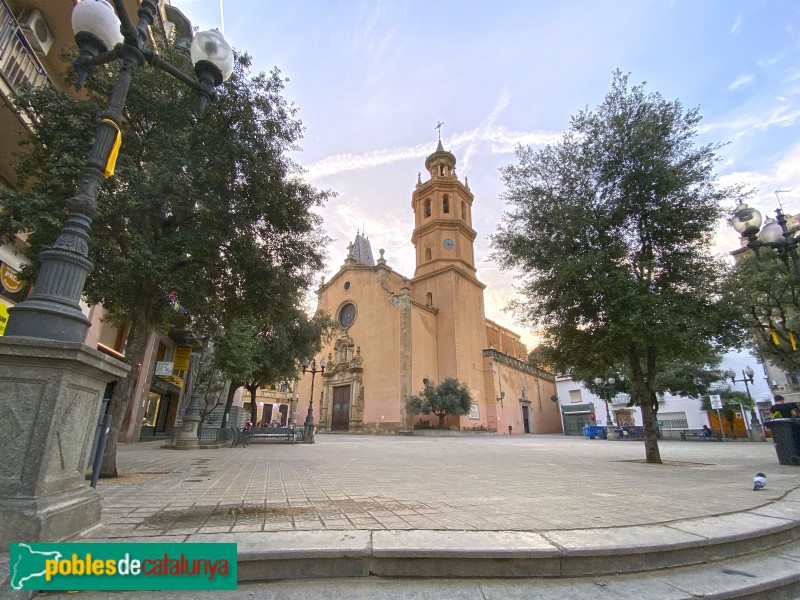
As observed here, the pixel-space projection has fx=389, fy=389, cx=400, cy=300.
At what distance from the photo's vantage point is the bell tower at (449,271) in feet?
106

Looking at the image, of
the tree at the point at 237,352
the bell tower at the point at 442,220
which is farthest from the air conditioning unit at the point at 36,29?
the bell tower at the point at 442,220

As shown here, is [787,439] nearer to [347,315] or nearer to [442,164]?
[347,315]

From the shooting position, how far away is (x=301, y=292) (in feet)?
33.6

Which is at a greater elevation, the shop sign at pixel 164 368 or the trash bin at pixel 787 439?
the shop sign at pixel 164 368

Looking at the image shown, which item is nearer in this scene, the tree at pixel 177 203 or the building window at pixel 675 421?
the tree at pixel 177 203

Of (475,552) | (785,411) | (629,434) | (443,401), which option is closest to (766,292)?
(785,411)

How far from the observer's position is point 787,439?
26.2ft

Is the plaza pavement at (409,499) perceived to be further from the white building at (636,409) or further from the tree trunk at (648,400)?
the white building at (636,409)

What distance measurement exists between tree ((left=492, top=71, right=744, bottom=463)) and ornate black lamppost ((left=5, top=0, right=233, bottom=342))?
7.94m

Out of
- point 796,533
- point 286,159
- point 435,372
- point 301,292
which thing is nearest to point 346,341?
point 435,372

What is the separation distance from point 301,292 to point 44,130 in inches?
223

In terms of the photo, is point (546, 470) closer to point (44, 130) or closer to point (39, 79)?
point (44, 130)
